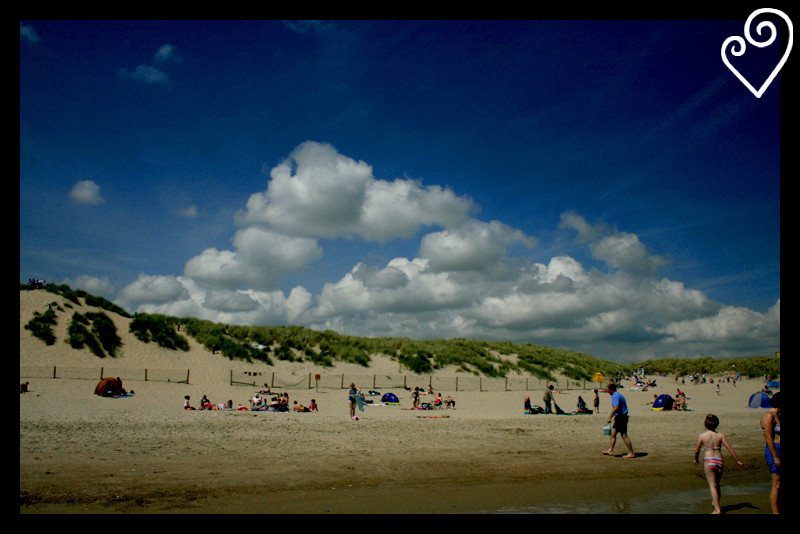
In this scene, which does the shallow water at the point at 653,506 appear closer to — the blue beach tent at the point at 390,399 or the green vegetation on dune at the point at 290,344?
the blue beach tent at the point at 390,399

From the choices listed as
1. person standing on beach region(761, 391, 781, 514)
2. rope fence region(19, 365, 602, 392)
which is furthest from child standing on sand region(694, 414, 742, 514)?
rope fence region(19, 365, 602, 392)

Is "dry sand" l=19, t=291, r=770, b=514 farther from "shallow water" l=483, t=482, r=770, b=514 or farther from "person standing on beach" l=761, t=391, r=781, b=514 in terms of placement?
"person standing on beach" l=761, t=391, r=781, b=514

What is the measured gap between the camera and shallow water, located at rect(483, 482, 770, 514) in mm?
8602

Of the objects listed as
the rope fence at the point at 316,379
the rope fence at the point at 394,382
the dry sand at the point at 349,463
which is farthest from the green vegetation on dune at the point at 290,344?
the dry sand at the point at 349,463

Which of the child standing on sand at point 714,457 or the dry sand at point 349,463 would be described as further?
the dry sand at point 349,463

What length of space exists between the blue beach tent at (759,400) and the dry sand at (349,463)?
4.60 metres

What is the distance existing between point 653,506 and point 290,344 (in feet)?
138

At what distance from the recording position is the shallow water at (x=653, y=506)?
860cm

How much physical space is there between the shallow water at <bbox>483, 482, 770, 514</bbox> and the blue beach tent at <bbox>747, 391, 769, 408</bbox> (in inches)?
862
